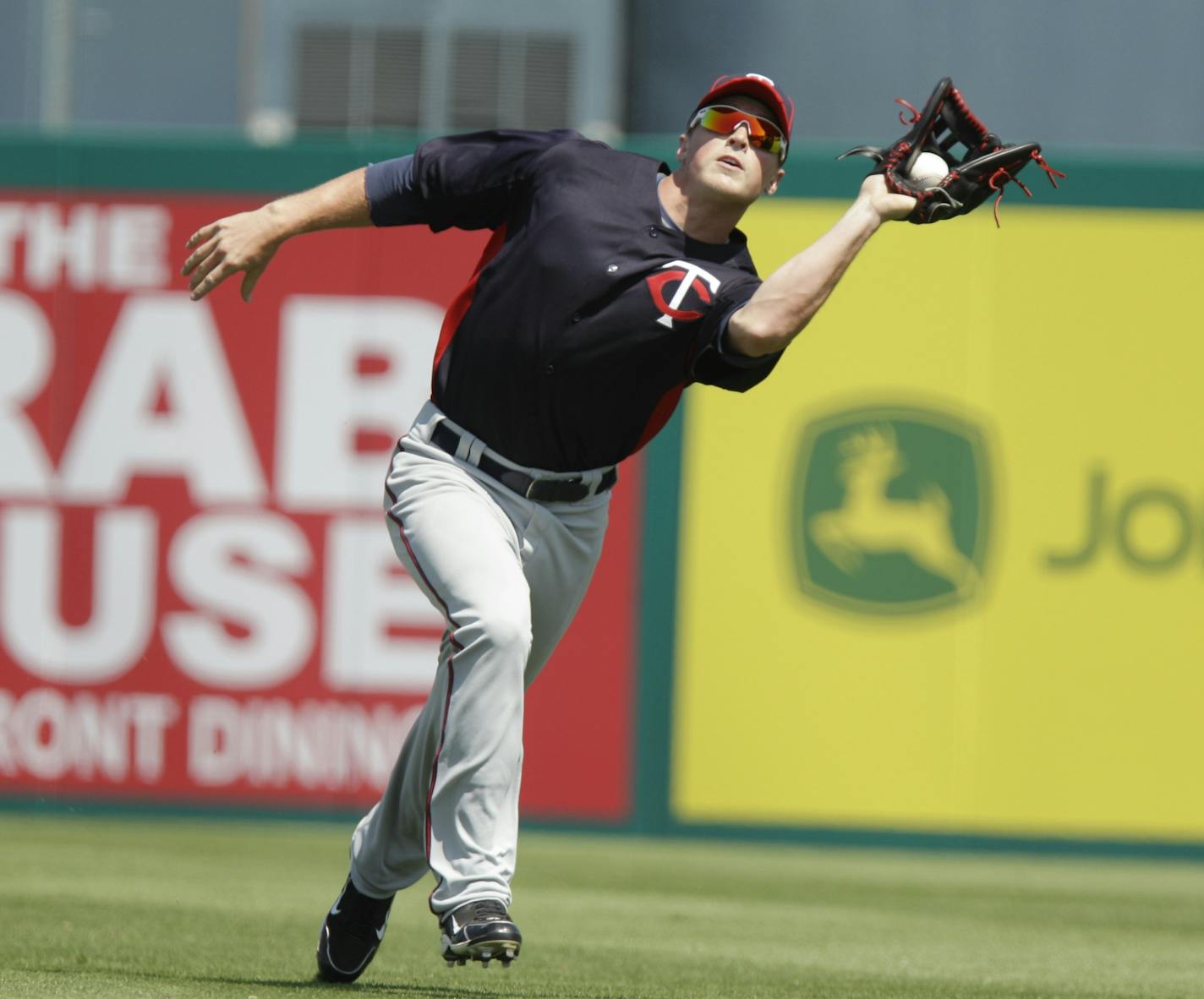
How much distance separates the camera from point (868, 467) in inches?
376

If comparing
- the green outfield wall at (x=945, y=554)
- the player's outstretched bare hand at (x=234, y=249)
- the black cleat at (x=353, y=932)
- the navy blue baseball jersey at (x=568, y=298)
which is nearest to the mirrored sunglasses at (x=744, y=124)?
the navy blue baseball jersey at (x=568, y=298)

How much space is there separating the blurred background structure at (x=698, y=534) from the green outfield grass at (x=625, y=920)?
33 centimetres

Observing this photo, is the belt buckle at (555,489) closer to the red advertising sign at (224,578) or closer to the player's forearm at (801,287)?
the player's forearm at (801,287)

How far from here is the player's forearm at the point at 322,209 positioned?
14.5ft

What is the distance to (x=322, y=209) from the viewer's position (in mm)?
4512

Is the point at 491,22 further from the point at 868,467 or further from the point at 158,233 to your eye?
the point at 868,467

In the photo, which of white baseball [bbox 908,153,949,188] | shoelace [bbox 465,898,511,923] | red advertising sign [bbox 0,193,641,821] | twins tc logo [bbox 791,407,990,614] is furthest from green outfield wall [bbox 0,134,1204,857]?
shoelace [bbox 465,898,511,923]

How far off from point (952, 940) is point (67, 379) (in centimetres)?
539

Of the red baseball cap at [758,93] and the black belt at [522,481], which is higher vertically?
the red baseball cap at [758,93]

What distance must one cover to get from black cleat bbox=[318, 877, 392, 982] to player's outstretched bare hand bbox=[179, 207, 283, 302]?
1.41 m

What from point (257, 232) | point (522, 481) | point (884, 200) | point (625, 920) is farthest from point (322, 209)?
point (625, 920)

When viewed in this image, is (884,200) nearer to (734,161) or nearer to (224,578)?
(734,161)

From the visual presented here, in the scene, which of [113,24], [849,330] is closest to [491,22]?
[113,24]

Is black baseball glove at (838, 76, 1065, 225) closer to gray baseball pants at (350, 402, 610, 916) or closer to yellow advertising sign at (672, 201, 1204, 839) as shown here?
gray baseball pants at (350, 402, 610, 916)
